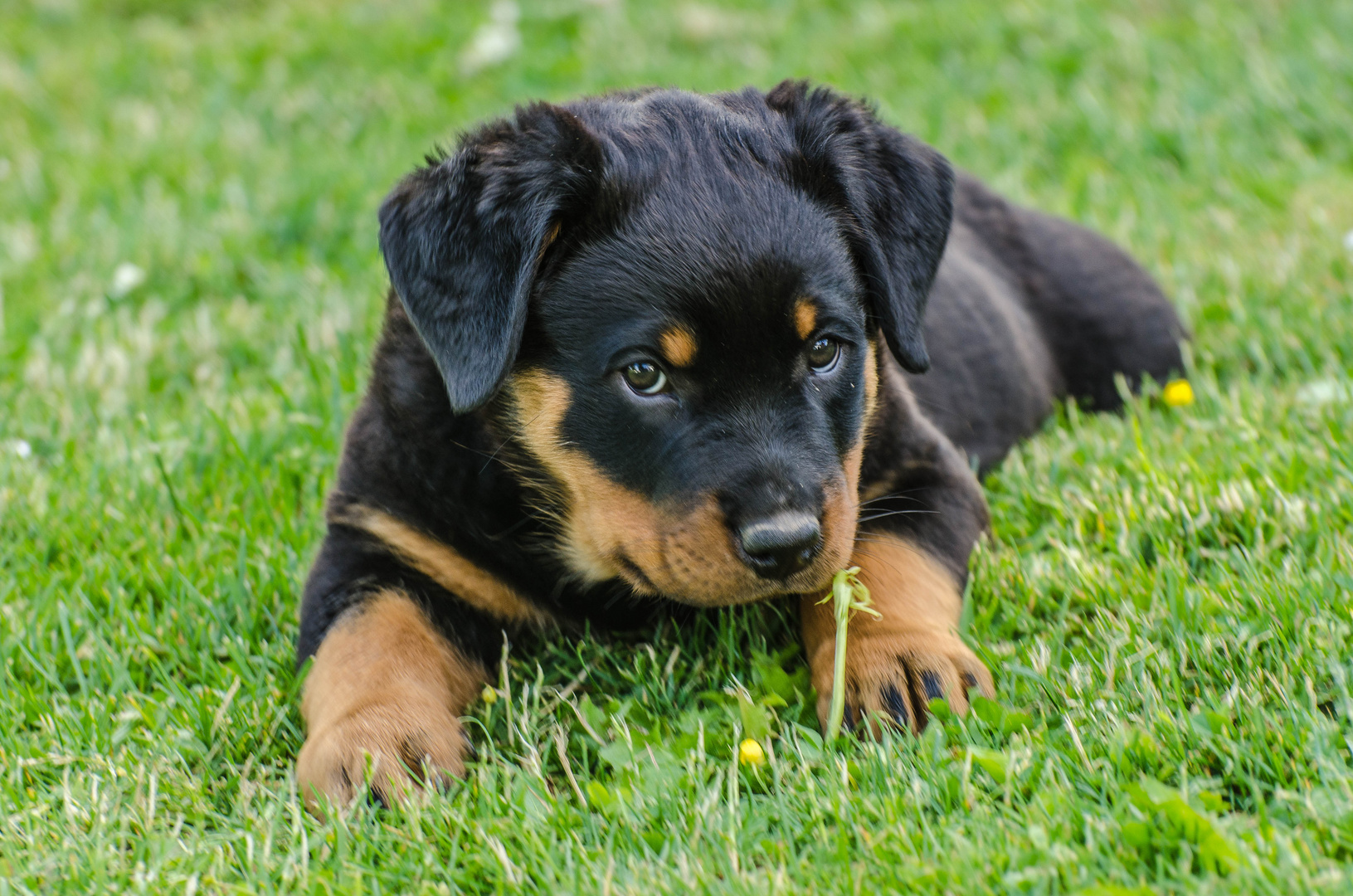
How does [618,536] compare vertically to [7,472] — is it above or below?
above

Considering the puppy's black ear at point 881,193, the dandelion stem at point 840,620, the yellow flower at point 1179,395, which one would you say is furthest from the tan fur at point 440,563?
the yellow flower at point 1179,395

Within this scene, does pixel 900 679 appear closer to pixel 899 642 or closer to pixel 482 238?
pixel 899 642

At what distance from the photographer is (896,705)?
244cm

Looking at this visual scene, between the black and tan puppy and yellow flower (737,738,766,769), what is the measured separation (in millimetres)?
239

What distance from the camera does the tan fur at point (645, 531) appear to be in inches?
94.7

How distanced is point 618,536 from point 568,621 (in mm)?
410

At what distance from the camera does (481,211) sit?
8.35 ft

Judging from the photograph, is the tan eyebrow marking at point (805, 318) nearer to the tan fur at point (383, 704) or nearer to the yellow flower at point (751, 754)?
the yellow flower at point (751, 754)

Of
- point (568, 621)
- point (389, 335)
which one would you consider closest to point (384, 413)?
point (389, 335)

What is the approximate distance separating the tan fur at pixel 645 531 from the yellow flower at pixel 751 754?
27 cm

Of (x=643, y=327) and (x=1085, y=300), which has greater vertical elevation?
(x=643, y=327)

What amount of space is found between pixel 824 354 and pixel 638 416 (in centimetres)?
41

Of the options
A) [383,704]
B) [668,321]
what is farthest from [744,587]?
[383,704]

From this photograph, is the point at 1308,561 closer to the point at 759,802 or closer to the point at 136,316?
the point at 759,802
